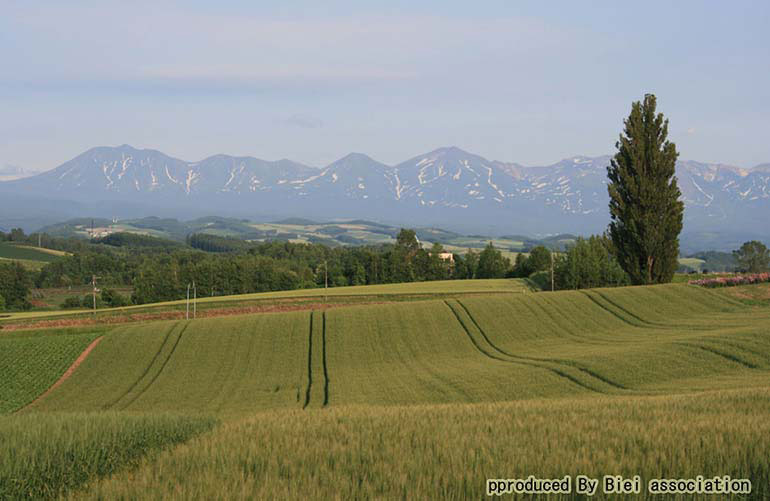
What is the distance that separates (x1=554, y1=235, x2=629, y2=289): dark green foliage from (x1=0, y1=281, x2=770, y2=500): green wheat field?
33.0 metres

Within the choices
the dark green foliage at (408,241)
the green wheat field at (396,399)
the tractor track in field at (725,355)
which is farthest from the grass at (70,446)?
the dark green foliage at (408,241)

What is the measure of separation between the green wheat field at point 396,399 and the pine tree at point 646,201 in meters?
4.74

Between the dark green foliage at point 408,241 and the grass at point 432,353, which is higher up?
the dark green foliage at point 408,241

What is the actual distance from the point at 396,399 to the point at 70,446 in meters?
18.6

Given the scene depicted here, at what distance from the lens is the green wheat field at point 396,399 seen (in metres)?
8.97

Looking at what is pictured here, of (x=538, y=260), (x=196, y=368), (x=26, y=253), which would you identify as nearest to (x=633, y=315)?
(x=196, y=368)

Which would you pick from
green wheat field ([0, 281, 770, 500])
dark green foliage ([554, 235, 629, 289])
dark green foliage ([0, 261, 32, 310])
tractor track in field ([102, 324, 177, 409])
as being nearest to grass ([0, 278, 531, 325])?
dark green foliage ([554, 235, 629, 289])

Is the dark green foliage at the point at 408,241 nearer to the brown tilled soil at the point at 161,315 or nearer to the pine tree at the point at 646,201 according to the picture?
the brown tilled soil at the point at 161,315

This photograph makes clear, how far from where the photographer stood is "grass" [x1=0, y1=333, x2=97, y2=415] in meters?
35.3

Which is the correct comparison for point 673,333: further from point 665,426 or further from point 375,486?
point 375,486

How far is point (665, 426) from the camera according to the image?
1145 cm

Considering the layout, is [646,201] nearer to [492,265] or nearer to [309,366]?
[309,366]

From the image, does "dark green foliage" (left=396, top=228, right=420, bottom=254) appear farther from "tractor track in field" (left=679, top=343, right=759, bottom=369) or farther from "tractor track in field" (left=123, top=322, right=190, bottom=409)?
"tractor track in field" (left=679, top=343, right=759, bottom=369)

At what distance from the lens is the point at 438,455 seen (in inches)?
391
